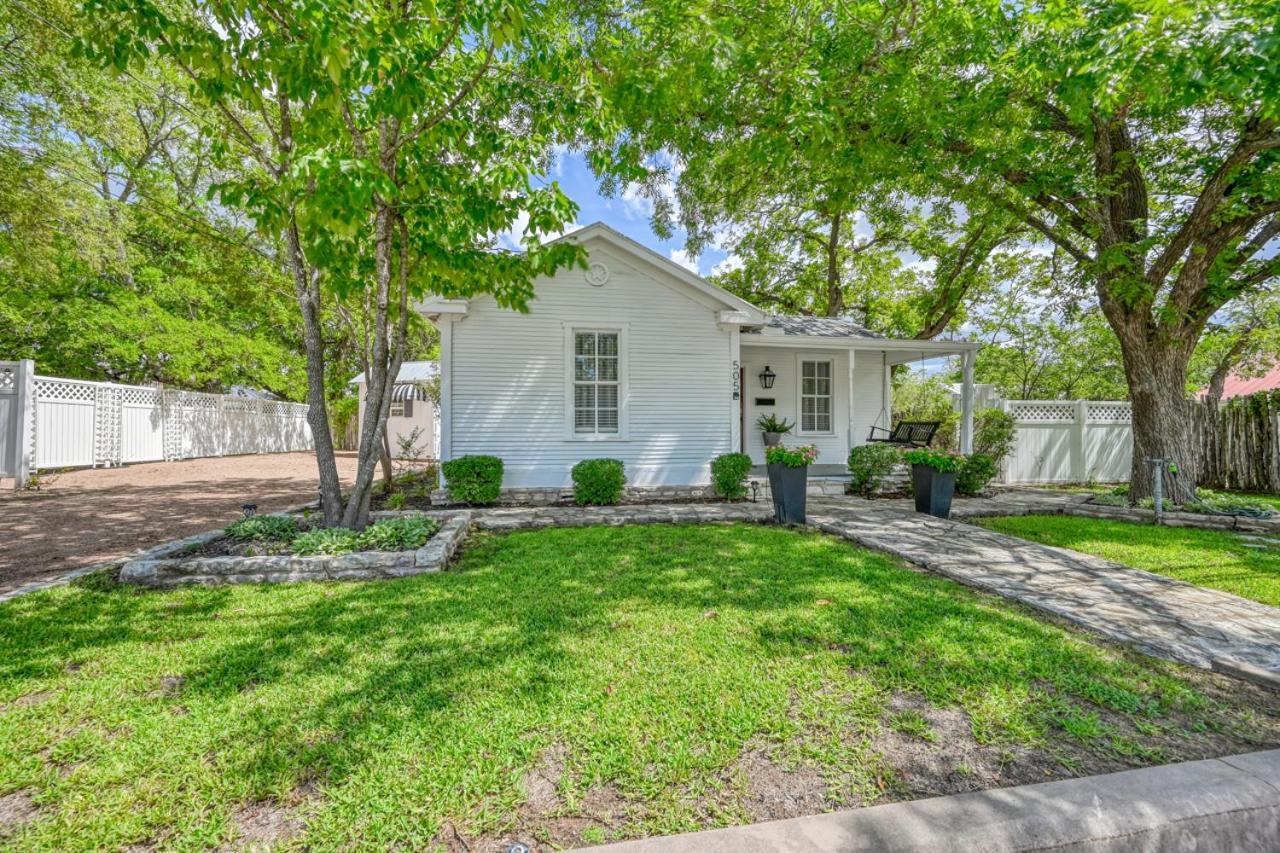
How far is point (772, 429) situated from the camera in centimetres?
1080

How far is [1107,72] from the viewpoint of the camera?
4461 mm

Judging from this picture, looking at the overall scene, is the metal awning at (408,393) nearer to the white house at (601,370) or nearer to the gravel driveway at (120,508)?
the gravel driveway at (120,508)

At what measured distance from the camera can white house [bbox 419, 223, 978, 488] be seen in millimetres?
8352

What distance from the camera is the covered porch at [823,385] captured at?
10836mm

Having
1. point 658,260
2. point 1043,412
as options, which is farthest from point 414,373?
point 1043,412

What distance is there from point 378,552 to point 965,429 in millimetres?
10568

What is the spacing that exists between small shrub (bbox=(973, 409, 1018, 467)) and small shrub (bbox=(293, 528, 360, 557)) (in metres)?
11.4

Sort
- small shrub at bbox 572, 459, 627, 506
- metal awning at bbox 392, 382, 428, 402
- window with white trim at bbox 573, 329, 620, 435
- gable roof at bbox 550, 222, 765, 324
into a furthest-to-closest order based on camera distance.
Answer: metal awning at bbox 392, 382, 428, 402 → window with white trim at bbox 573, 329, 620, 435 → gable roof at bbox 550, 222, 765, 324 → small shrub at bbox 572, 459, 627, 506

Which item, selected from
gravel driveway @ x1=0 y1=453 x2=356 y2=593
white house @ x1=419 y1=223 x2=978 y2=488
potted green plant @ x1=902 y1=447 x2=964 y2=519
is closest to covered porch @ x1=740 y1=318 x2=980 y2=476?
white house @ x1=419 y1=223 x2=978 y2=488

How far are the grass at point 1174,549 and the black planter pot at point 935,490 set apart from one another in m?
0.49

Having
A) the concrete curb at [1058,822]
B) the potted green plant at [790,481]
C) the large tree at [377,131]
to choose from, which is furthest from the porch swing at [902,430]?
the concrete curb at [1058,822]

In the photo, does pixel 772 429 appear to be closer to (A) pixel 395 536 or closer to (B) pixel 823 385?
(B) pixel 823 385

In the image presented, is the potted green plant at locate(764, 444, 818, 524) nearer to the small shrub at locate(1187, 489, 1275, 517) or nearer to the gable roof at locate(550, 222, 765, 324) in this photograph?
the gable roof at locate(550, 222, 765, 324)

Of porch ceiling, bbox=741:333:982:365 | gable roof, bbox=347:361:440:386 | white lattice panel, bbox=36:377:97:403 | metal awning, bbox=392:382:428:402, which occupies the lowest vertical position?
white lattice panel, bbox=36:377:97:403
